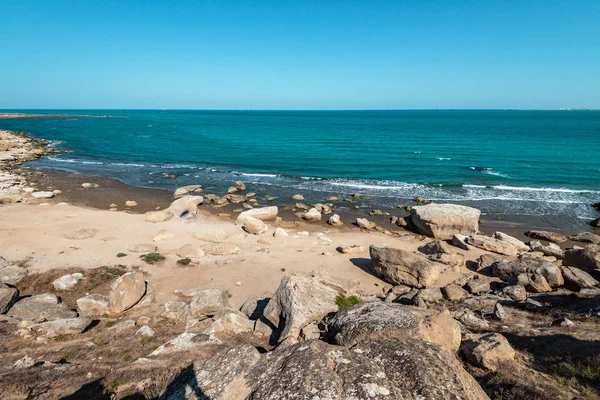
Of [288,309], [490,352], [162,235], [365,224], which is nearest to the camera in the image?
[490,352]

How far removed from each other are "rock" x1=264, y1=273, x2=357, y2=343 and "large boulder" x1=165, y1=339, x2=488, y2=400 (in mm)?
3191

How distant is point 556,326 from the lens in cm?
952

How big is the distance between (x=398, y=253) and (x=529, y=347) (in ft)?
24.2

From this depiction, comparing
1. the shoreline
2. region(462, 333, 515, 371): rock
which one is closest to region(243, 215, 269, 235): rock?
the shoreline

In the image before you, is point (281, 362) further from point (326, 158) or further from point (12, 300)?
point (326, 158)

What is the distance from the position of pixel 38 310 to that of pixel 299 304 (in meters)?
9.62

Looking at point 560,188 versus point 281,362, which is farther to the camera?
point 560,188

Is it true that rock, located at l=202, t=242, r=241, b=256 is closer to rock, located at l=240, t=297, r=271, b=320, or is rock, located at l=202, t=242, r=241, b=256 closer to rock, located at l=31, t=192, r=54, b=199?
rock, located at l=240, t=297, r=271, b=320

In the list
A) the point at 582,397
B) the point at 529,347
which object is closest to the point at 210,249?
the point at 529,347

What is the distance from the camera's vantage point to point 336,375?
216 inches

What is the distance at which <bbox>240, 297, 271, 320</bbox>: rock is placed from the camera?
1248 centimetres

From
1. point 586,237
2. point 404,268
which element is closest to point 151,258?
point 404,268

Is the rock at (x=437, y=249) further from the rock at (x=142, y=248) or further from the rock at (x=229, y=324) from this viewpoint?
the rock at (x=142, y=248)

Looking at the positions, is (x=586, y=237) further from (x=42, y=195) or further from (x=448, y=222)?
(x=42, y=195)
